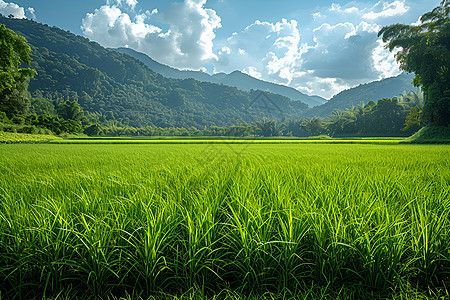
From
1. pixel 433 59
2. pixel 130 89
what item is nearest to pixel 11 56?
pixel 433 59

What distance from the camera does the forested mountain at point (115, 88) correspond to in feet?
299

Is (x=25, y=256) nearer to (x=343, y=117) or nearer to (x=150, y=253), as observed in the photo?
(x=150, y=253)

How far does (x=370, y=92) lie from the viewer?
11912 centimetres

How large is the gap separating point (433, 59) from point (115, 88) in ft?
426

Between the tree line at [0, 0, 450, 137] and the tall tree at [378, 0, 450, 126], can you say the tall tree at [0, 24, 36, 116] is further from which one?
the tall tree at [378, 0, 450, 126]

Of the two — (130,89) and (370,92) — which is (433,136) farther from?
(130,89)

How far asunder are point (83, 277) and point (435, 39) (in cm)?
2998

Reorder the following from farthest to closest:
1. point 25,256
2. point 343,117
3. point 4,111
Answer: point 343,117 → point 4,111 → point 25,256

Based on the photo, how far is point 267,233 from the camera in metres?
→ 1.43

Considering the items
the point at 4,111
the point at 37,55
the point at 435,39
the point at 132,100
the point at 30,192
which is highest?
the point at 37,55

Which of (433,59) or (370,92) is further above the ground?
(370,92)

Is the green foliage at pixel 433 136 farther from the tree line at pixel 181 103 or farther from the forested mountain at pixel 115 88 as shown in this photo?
the forested mountain at pixel 115 88

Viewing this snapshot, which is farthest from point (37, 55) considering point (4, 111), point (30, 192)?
point (30, 192)

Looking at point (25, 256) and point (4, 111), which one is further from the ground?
point (4, 111)
